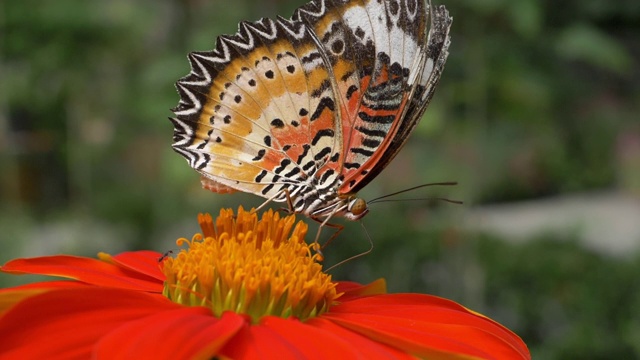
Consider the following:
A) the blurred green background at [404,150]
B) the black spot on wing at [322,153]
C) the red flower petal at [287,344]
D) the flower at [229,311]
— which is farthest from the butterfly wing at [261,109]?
the blurred green background at [404,150]

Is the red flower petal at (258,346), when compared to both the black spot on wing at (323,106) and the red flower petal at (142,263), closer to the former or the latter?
the red flower petal at (142,263)

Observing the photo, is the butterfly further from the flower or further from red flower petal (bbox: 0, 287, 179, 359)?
red flower petal (bbox: 0, 287, 179, 359)

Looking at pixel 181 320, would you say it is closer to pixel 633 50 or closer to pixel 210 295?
pixel 210 295

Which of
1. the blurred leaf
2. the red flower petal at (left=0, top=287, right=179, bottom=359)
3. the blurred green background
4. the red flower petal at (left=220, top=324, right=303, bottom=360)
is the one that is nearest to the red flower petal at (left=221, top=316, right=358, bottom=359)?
the red flower petal at (left=220, top=324, right=303, bottom=360)

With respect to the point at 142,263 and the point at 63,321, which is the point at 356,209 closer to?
the point at 142,263

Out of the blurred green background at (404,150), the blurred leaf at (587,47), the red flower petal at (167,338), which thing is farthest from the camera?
the blurred green background at (404,150)

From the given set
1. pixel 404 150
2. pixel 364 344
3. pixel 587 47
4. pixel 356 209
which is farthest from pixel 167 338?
pixel 404 150

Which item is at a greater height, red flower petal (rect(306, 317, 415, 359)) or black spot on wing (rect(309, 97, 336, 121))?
black spot on wing (rect(309, 97, 336, 121))
